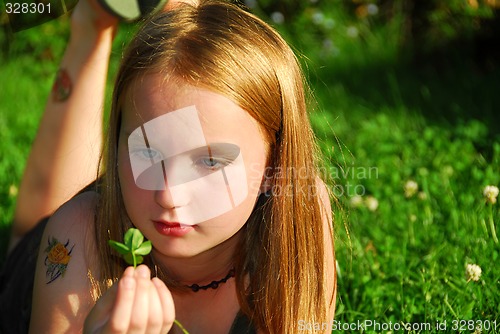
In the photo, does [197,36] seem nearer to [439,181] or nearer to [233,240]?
[233,240]

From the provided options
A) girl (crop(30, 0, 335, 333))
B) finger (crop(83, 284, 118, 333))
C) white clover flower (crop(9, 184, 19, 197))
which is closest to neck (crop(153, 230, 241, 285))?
girl (crop(30, 0, 335, 333))

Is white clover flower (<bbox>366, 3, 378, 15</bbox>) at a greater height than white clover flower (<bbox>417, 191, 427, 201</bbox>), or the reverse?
white clover flower (<bbox>417, 191, 427, 201</bbox>)

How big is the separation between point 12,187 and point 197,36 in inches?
56.6

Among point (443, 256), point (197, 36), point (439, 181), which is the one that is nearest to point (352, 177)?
point (439, 181)

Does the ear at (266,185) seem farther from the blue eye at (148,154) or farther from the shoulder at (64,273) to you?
the shoulder at (64,273)

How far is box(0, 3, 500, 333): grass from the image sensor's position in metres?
2.20

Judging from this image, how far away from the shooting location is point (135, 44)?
6.18 ft

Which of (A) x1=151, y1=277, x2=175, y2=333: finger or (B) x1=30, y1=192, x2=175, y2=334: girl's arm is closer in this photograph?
(A) x1=151, y1=277, x2=175, y2=333: finger

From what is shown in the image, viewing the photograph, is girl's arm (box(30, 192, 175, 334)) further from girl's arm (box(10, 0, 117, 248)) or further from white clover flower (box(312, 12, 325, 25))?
white clover flower (box(312, 12, 325, 25))

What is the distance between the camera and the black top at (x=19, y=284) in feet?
7.74

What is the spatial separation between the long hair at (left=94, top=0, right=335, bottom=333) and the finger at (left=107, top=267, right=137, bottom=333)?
495 mm

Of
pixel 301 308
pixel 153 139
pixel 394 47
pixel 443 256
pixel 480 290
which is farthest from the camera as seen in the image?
pixel 394 47

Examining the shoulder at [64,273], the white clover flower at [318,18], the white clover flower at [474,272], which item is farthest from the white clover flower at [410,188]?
the white clover flower at [318,18]

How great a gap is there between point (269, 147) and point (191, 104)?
0.85ft
